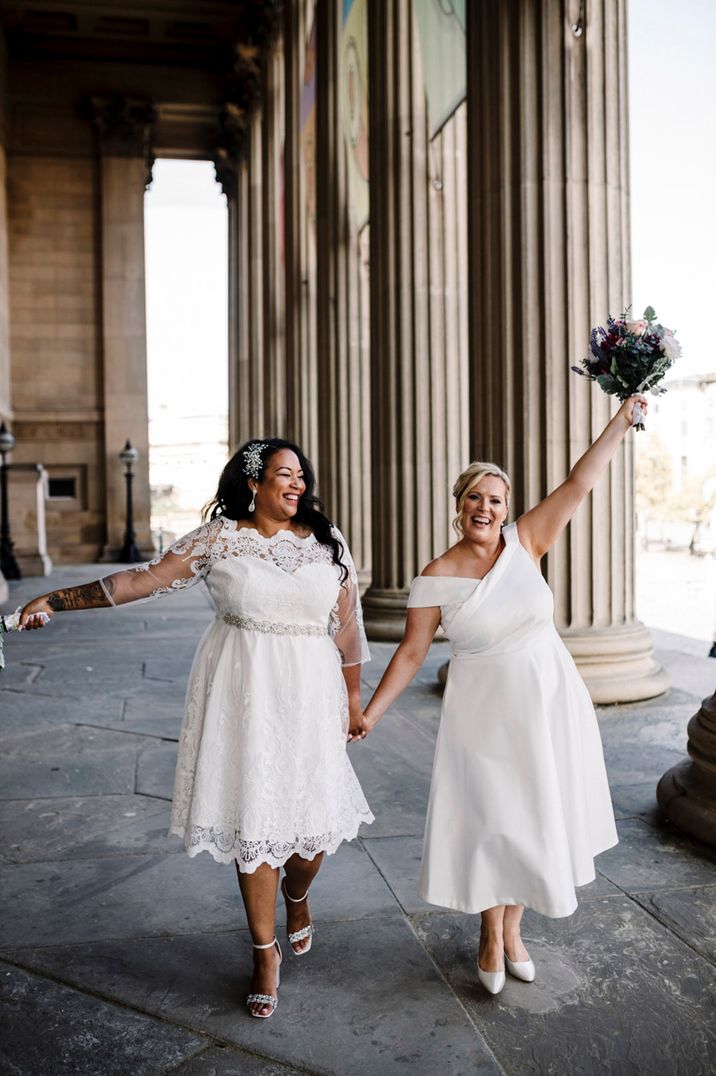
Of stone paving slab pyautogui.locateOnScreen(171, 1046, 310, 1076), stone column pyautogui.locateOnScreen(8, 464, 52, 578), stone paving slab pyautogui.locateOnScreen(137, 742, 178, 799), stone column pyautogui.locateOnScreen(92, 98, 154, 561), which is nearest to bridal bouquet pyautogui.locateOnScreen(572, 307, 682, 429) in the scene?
stone paving slab pyautogui.locateOnScreen(171, 1046, 310, 1076)

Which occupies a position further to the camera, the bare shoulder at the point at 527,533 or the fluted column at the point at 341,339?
the fluted column at the point at 341,339

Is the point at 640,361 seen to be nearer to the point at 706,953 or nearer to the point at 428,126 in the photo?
the point at 706,953

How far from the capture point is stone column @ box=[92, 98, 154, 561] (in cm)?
2831

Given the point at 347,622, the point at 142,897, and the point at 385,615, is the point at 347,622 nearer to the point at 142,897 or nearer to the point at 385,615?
the point at 142,897

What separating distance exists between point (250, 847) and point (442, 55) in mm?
8939

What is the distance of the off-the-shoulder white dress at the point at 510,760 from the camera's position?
3176 mm

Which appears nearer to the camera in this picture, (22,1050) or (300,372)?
(22,1050)

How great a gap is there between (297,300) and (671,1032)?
55.8 ft

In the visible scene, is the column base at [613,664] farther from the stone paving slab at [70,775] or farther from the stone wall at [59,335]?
the stone wall at [59,335]

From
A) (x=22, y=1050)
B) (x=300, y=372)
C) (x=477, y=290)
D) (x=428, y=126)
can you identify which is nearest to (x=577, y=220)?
(x=477, y=290)

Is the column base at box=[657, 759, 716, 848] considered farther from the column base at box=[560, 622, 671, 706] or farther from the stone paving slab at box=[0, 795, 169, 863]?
the stone paving slab at box=[0, 795, 169, 863]


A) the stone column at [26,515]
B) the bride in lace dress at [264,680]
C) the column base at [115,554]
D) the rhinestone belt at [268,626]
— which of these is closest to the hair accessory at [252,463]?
the bride in lace dress at [264,680]

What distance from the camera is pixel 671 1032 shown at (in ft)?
9.95

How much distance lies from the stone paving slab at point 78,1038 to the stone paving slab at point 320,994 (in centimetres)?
8
